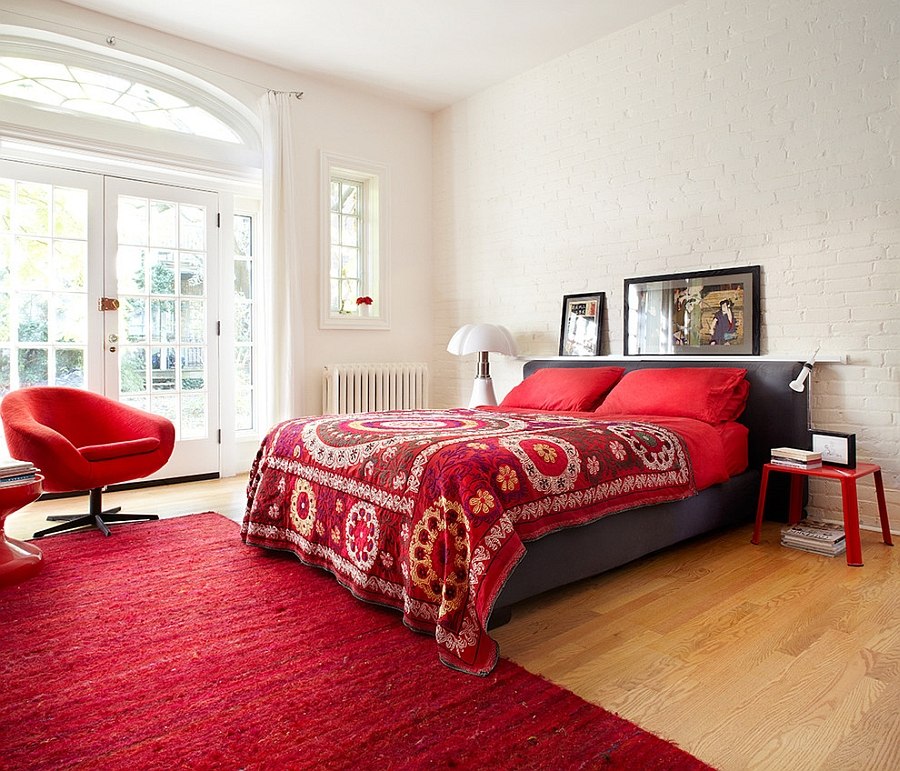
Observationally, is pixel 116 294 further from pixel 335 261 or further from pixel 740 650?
pixel 740 650

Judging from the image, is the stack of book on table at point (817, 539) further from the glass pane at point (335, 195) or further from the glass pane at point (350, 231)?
the glass pane at point (335, 195)

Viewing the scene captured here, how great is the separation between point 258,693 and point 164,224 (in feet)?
13.0

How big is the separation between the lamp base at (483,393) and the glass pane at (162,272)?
2359 mm

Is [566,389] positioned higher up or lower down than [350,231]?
lower down

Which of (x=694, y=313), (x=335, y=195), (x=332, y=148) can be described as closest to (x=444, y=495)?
(x=694, y=313)

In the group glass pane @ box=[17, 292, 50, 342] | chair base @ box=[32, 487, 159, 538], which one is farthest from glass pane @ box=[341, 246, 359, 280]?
chair base @ box=[32, 487, 159, 538]

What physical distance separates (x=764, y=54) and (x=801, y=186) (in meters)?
0.81

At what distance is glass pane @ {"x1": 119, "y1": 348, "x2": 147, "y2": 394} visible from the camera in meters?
4.66

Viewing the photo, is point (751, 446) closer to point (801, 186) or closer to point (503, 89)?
point (801, 186)

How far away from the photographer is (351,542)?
2.49m

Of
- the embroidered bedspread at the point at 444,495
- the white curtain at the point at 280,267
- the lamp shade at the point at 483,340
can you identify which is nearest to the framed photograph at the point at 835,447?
the embroidered bedspread at the point at 444,495

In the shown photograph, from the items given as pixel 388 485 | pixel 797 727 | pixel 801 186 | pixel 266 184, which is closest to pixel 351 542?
pixel 388 485

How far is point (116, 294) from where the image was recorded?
4602 millimetres

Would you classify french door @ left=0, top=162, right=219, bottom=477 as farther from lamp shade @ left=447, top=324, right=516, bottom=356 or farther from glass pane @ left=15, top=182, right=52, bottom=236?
lamp shade @ left=447, top=324, right=516, bottom=356
